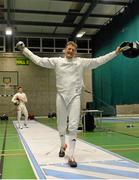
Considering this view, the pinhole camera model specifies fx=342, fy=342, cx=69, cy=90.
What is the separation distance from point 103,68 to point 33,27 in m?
6.40

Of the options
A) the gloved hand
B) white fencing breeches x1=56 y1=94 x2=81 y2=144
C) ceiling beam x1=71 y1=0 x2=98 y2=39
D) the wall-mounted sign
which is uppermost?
ceiling beam x1=71 y1=0 x2=98 y2=39

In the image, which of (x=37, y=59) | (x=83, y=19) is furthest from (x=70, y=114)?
(x=83, y=19)

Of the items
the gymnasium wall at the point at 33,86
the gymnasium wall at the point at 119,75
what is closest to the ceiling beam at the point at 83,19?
the gymnasium wall at the point at 119,75

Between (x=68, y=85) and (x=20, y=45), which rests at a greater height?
(x=20, y=45)

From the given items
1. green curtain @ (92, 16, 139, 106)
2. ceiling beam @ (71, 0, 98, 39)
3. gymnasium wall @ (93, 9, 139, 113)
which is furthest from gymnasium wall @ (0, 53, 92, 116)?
ceiling beam @ (71, 0, 98, 39)

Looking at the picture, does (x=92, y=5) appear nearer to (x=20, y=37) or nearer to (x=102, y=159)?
(x=20, y=37)

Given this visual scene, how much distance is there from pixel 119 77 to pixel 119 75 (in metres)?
0.14

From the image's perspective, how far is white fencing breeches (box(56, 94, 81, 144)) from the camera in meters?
5.28

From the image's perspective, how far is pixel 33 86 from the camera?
29250 millimetres

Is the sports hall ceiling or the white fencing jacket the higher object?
the sports hall ceiling

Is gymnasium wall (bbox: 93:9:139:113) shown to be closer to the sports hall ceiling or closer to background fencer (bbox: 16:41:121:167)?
the sports hall ceiling

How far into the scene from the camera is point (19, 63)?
2888 centimetres

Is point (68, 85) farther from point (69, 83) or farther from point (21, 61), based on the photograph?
point (21, 61)

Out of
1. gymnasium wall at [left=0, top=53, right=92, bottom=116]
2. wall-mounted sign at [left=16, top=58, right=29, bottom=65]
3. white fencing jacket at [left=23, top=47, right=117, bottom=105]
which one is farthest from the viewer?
wall-mounted sign at [left=16, top=58, right=29, bottom=65]
